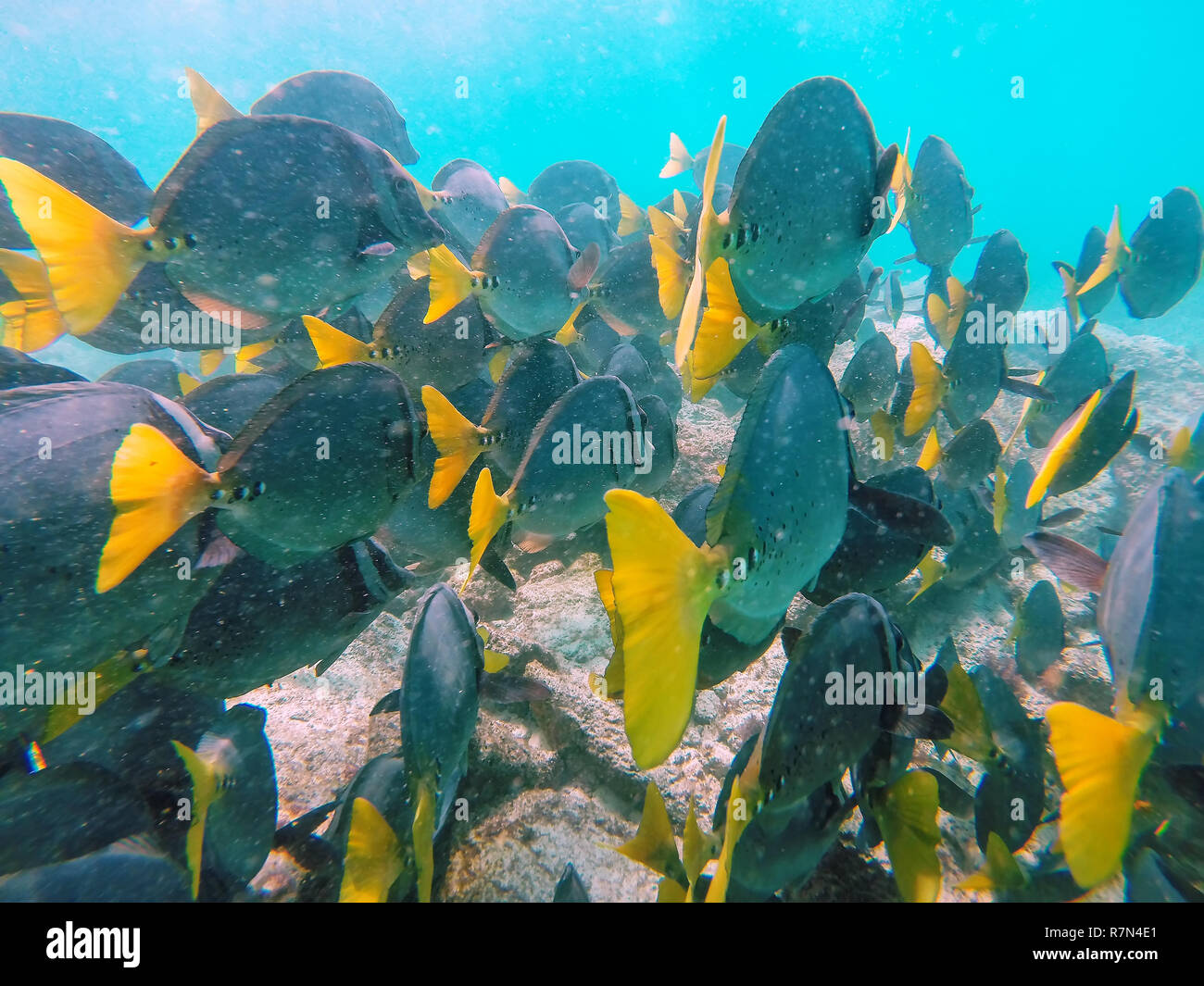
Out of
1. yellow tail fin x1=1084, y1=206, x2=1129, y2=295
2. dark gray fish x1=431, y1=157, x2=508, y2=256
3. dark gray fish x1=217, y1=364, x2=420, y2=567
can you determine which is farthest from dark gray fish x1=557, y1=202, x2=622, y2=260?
yellow tail fin x1=1084, y1=206, x2=1129, y2=295

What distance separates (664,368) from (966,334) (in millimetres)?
2364

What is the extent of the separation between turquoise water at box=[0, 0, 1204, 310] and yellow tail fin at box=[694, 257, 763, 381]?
48128mm

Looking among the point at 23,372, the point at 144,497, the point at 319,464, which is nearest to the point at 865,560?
the point at 319,464

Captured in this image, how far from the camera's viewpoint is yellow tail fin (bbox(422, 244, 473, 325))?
2584 millimetres

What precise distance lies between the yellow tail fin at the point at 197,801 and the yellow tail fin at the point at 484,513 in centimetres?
108

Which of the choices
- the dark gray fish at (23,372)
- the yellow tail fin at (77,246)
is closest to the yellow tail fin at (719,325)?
the yellow tail fin at (77,246)

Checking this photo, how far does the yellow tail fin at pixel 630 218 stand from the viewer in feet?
19.7

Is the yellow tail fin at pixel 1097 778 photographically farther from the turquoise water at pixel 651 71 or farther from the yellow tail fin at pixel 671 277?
the turquoise water at pixel 651 71

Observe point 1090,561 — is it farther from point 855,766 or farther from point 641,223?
point 641,223

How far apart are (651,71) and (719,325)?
232 ft

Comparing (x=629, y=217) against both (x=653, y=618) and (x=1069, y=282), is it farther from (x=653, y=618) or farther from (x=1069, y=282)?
(x=653, y=618)

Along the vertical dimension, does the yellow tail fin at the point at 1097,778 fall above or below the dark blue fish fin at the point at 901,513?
below

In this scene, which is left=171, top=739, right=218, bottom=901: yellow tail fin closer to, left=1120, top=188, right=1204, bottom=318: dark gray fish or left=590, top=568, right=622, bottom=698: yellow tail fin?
left=590, top=568, right=622, bottom=698: yellow tail fin
